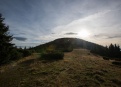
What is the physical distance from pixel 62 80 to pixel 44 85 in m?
1.87

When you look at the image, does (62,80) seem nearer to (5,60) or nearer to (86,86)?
(86,86)

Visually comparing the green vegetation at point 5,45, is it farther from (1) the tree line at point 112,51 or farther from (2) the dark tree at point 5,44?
(1) the tree line at point 112,51

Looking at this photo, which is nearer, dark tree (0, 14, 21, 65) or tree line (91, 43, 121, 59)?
dark tree (0, 14, 21, 65)

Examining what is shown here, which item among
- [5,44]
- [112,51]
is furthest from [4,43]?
[112,51]

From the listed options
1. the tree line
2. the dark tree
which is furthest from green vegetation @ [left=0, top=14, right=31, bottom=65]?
the tree line

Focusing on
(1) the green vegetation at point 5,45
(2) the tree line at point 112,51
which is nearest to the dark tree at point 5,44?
(1) the green vegetation at point 5,45

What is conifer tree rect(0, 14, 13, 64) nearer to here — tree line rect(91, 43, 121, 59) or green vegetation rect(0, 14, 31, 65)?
green vegetation rect(0, 14, 31, 65)

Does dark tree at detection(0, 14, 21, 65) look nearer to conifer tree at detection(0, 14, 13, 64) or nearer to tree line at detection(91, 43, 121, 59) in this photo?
conifer tree at detection(0, 14, 13, 64)

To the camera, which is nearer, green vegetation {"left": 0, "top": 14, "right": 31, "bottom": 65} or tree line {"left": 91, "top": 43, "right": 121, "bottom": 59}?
green vegetation {"left": 0, "top": 14, "right": 31, "bottom": 65}

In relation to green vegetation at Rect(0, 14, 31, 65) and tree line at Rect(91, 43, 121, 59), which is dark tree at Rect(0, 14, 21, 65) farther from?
tree line at Rect(91, 43, 121, 59)

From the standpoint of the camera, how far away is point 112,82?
32.1 feet

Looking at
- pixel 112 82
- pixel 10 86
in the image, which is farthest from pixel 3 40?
pixel 112 82

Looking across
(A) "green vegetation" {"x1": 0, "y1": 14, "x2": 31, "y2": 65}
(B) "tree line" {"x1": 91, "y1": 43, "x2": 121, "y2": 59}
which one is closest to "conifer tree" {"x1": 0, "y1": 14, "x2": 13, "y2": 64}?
(A) "green vegetation" {"x1": 0, "y1": 14, "x2": 31, "y2": 65}

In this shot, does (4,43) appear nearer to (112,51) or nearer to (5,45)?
(5,45)
